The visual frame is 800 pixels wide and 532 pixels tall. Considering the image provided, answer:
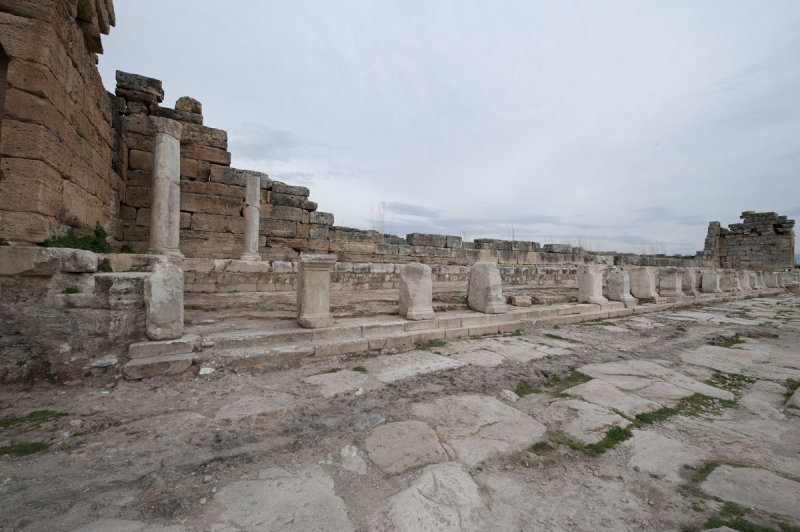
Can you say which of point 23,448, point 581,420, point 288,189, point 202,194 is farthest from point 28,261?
point 288,189

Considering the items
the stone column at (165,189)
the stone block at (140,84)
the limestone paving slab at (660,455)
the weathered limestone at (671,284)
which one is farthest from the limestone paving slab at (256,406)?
the weathered limestone at (671,284)

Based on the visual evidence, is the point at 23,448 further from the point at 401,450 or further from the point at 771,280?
the point at 771,280

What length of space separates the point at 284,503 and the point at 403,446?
0.77 meters

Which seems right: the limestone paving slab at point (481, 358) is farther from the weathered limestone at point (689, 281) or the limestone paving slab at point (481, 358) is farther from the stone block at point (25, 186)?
the weathered limestone at point (689, 281)

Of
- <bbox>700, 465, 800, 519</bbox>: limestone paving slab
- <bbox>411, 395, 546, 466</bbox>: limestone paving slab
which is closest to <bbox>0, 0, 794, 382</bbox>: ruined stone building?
<bbox>411, 395, 546, 466</bbox>: limestone paving slab

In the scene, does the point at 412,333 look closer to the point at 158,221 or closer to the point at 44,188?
the point at 44,188

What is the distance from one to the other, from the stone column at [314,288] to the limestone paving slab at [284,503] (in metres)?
2.46

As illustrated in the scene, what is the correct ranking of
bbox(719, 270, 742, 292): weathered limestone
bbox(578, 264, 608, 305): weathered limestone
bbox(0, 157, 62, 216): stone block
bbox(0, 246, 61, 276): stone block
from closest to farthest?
bbox(0, 246, 61, 276): stone block
bbox(0, 157, 62, 216): stone block
bbox(578, 264, 608, 305): weathered limestone
bbox(719, 270, 742, 292): weathered limestone

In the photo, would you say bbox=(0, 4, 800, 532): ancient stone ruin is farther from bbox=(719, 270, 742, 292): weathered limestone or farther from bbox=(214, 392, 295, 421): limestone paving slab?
bbox=(719, 270, 742, 292): weathered limestone

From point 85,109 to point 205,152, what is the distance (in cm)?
395

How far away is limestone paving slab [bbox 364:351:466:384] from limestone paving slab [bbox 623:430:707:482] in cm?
173

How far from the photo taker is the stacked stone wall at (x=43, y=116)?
144 inches

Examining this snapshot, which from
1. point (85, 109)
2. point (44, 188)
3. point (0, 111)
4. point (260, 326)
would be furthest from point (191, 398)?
point (85, 109)

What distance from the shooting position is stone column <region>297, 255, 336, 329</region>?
423 centimetres
